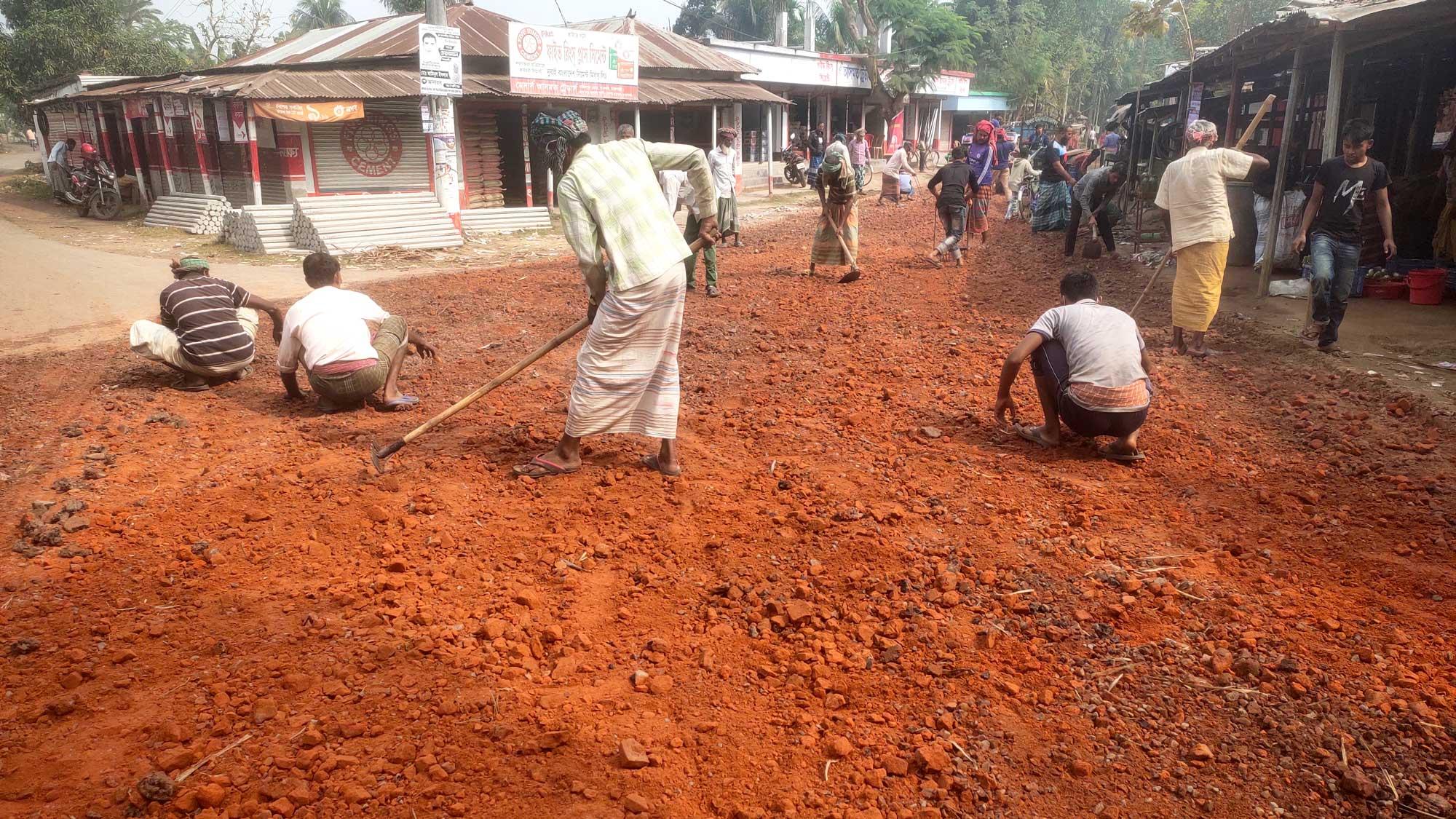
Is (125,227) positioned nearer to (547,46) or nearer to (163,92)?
(163,92)

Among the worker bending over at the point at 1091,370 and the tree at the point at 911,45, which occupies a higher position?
the tree at the point at 911,45

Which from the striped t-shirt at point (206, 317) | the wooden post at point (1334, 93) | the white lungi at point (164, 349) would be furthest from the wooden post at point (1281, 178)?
the white lungi at point (164, 349)

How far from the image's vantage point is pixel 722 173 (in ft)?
39.1

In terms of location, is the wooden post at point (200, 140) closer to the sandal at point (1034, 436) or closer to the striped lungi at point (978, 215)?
the striped lungi at point (978, 215)

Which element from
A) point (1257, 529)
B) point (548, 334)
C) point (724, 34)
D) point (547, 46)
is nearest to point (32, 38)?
point (547, 46)

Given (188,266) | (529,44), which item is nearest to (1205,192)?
(188,266)

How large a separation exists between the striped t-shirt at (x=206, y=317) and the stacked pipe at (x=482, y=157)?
13.6 metres

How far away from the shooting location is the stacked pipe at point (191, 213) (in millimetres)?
15906

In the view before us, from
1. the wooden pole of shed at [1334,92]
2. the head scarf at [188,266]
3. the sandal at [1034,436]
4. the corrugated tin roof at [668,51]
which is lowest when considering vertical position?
the sandal at [1034,436]

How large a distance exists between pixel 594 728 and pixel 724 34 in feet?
185

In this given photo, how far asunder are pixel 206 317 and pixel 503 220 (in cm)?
1149

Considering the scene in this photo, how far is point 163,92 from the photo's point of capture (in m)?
16.0

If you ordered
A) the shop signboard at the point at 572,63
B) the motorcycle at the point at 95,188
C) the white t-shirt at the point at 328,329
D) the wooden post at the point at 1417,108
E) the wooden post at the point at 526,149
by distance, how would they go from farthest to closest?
the wooden post at the point at 526,149 < the motorcycle at the point at 95,188 < the shop signboard at the point at 572,63 < the wooden post at the point at 1417,108 < the white t-shirt at the point at 328,329

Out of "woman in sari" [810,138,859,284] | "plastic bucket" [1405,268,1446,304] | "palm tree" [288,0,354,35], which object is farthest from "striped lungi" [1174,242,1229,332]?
"palm tree" [288,0,354,35]
